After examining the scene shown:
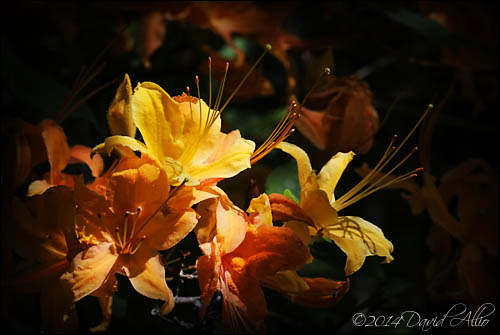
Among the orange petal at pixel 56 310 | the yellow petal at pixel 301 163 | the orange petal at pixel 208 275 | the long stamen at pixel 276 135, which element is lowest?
the orange petal at pixel 56 310

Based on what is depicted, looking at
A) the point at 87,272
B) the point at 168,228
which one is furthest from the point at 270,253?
the point at 87,272

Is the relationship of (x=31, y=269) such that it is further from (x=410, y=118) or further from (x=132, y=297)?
(x=410, y=118)

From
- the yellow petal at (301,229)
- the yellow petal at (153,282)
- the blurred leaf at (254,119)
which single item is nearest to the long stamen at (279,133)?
the yellow petal at (301,229)

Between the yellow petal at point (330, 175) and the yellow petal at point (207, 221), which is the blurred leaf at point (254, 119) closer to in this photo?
the yellow petal at point (330, 175)

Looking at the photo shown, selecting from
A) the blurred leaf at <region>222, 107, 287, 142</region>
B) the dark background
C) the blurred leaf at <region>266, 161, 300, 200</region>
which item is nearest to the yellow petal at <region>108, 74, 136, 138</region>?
the dark background

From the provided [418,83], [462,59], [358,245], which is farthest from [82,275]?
[418,83]

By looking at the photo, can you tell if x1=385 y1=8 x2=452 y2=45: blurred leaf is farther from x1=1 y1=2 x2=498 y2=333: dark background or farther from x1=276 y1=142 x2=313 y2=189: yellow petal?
x1=276 y1=142 x2=313 y2=189: yellow petal
